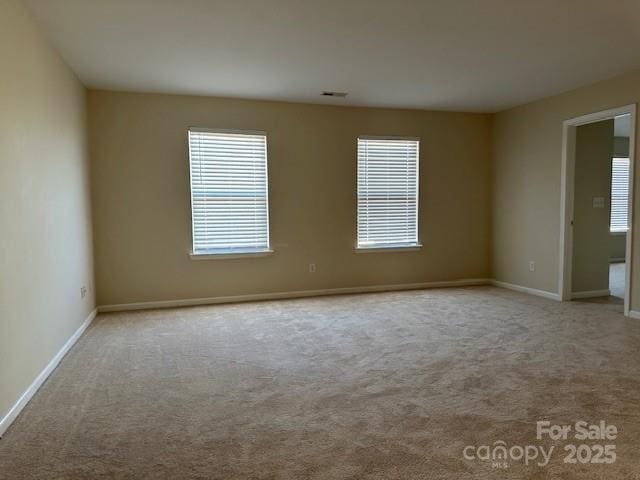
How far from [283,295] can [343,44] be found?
3.29 m

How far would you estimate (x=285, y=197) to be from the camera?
18.6 ft

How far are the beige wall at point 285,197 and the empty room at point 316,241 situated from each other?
0.09 ft

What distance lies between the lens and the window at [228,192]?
17.5ft

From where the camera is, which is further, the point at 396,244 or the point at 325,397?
the point at 396,244

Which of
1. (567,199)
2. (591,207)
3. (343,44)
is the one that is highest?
(343,44)

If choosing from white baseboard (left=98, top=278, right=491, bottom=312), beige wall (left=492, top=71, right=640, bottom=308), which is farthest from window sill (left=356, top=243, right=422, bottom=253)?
beige wall (left=492, top=71, right=640, bottom=308)

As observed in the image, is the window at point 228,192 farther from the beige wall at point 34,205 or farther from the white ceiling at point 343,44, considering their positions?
the beige wall at point 34,205

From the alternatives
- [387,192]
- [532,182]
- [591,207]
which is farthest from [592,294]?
[387,192]

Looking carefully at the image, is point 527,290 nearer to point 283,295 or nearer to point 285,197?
point 283,295

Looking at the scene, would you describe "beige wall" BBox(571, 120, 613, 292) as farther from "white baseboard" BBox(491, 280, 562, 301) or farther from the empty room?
"white baseboard" BBox(491, 280, 562, 301)

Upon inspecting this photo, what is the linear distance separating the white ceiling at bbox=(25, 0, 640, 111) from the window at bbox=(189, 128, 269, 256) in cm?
62

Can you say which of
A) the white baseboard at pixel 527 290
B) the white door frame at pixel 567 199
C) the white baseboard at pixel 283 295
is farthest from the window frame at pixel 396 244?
the white door frame at pixel 567 199

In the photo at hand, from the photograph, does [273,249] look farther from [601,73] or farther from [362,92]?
[601,73]

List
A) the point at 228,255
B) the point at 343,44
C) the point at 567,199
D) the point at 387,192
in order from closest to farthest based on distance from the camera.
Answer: the point at 343,44
the point at 567,199
the point at 228,255
the point at 387,192
